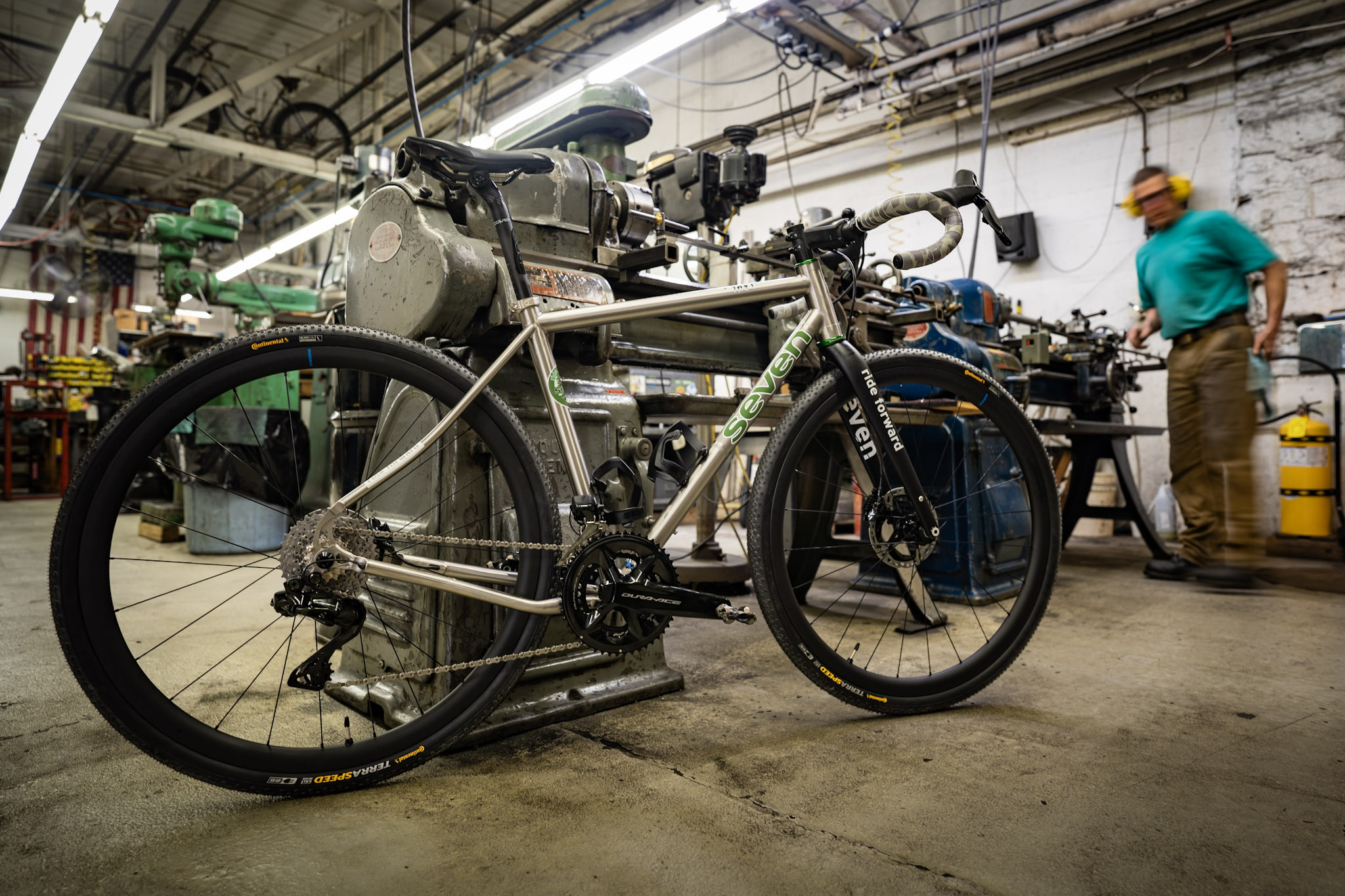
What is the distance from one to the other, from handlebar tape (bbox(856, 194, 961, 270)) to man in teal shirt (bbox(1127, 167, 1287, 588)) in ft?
6.02

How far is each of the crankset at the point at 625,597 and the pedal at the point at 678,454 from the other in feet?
0.62

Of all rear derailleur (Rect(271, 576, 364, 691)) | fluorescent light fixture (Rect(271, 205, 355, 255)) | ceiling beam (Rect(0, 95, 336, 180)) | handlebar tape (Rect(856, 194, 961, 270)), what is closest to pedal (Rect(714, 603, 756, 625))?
rear derailleur (Rect(271, 576, 364, 691))

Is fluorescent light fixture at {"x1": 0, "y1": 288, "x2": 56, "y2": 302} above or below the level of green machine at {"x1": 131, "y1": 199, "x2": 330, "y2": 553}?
above

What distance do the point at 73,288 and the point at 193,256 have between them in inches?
414

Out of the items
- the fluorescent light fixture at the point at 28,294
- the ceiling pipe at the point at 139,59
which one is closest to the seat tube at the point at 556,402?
the ceiling pipe at the point at 139,59

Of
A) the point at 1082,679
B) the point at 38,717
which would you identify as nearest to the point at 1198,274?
the point at 1082,679

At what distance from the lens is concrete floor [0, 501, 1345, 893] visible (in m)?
0.95

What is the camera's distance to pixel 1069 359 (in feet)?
12.4

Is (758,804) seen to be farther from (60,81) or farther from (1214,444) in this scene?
(60,81)

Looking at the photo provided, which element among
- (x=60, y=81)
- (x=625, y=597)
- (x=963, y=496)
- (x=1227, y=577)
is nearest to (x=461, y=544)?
(x=625, y=597)

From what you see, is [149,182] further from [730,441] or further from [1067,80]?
[730,441]

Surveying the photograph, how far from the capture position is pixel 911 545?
154cm

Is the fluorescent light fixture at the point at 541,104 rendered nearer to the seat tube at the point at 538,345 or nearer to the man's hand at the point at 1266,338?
the seat tube at the point at 538,345

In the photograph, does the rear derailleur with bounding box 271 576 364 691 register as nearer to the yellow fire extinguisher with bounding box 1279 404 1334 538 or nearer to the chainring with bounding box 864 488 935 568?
the chainring with bounding box 864 488 935 568
